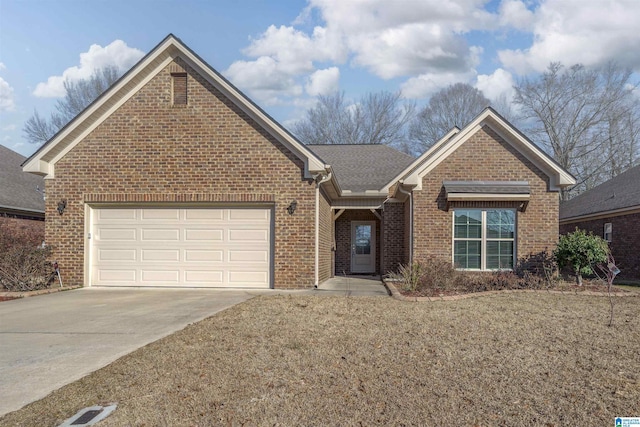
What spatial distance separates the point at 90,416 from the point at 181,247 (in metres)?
8.91

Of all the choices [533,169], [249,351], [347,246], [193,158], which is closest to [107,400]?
[249,351]

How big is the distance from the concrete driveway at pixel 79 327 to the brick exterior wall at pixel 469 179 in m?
5.43

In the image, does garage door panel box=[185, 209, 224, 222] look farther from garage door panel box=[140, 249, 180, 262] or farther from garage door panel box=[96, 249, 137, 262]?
garage door panel box=[96, 249, 137, 262]

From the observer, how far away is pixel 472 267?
545 inches

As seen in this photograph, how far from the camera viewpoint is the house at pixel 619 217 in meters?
17.3

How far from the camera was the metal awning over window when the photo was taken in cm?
1334

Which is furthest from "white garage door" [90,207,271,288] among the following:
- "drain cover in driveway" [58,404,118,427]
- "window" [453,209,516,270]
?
"drain cover in driveway" [58,404,118,427]

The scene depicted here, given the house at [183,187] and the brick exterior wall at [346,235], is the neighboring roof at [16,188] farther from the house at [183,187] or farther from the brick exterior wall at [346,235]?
the brick exterior wall at [346,235]

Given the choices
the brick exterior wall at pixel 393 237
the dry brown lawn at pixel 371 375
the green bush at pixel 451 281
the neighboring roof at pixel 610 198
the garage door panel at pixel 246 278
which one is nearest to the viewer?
the dry brown lawn at pixel 371 375

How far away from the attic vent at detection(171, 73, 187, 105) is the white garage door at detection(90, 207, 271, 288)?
2869 millimetres

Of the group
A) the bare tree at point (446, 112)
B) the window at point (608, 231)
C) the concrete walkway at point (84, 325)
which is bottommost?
the concrete walkway at point (84, 325)

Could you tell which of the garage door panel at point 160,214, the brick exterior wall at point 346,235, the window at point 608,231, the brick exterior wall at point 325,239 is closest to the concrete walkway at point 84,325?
the brick exterior wall at point 325,239

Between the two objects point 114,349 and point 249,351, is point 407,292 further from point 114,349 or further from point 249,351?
point 114,349

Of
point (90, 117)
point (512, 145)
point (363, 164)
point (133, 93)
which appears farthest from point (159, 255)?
point (512, 145)
